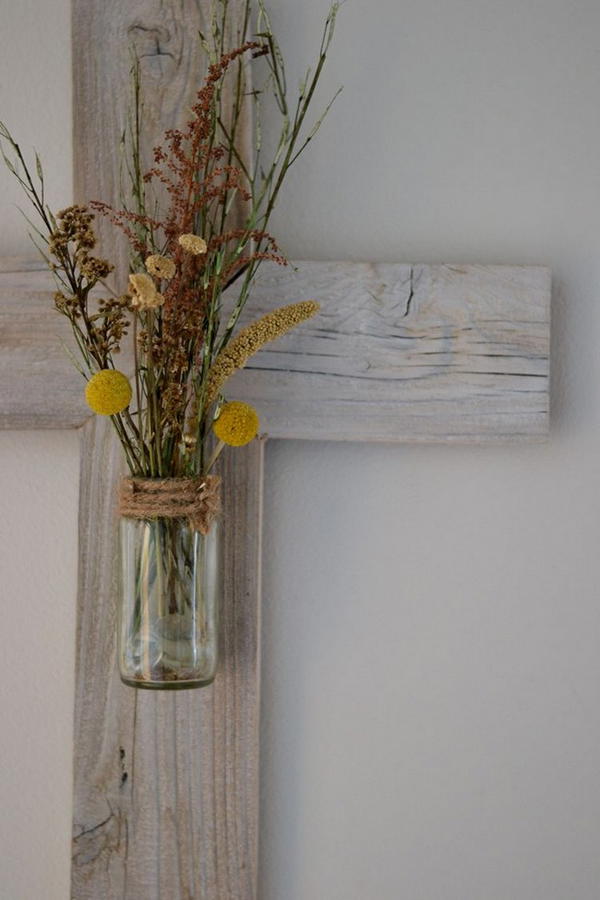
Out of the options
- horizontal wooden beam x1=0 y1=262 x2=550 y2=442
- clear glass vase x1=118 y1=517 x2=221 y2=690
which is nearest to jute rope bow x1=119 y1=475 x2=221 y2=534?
clear glass vase x1=118 y1=517 x2=221 y2=690

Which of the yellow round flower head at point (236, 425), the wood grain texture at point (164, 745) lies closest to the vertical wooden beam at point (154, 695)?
the wood grain texture at point (164, 745)

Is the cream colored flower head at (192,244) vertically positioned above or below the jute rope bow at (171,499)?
above

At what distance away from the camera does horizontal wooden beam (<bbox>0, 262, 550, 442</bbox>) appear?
96cm

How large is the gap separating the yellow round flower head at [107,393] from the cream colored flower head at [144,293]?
0.07m

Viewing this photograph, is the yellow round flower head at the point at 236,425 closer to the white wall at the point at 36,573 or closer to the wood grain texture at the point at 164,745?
the wood grain texture at the point at 164,745

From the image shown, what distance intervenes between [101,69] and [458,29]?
0.38m

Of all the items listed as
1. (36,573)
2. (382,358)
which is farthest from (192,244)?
(36,573)

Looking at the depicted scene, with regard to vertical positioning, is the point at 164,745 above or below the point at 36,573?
below

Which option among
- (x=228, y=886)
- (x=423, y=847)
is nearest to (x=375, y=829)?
(x=423, y=847)

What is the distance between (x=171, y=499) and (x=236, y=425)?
90 millimetres

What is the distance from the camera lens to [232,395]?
0.96 metres

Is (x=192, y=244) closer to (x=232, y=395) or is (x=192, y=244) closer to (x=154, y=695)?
(x=232, y=395)

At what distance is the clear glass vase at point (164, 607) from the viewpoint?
0.85m

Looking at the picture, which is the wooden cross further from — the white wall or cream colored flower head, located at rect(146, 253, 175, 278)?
cream colored flower head, located at rect(146, 253, 175, 278)
